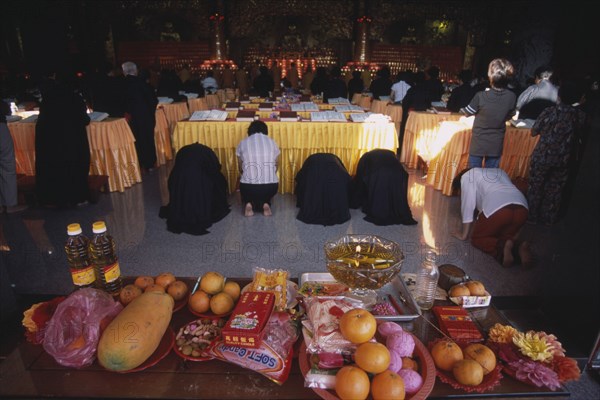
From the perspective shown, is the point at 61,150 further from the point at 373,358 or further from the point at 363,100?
the point at 363,100

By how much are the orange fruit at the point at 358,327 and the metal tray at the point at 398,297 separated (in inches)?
9.6

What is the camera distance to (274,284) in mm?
1357

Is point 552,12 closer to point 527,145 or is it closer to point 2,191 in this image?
point 527,145

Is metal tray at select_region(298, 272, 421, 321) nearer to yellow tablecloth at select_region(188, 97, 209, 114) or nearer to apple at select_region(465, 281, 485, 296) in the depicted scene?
apple at select_region(465, 281, 485, 296)

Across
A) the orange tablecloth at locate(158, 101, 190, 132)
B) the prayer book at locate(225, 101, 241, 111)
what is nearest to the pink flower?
the prayer book at locate(225, 101, 241, 111)

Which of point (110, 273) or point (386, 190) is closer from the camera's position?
point (110, 273)

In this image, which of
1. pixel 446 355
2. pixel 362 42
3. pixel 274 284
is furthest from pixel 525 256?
pixel 362 42

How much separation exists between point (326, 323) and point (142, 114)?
15.2 ft

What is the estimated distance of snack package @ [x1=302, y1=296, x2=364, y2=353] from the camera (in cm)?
103

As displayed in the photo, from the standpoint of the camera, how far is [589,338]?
174 centimetres

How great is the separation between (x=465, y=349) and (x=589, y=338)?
43.2 inches

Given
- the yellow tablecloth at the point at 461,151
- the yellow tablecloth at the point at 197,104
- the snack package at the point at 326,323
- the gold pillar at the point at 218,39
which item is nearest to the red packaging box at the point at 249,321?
the snack package at the point at 326,323

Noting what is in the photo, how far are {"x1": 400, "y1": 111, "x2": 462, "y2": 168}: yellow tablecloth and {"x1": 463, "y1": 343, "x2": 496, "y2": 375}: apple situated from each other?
406cm

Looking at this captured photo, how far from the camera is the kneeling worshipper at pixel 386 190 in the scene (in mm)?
3658
